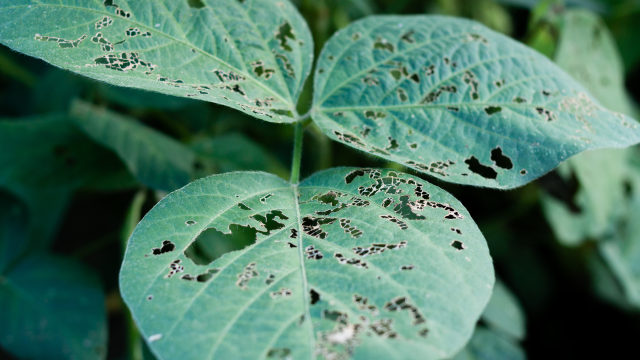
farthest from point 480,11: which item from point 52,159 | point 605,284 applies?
point 52,159

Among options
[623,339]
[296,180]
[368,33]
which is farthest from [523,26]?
[296,180]

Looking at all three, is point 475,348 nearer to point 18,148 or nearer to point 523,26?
point 18,148

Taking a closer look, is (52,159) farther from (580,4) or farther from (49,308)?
(580,4)

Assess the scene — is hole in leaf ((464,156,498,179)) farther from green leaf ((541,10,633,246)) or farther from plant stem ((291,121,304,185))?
green leaf ((541,10,633,246))

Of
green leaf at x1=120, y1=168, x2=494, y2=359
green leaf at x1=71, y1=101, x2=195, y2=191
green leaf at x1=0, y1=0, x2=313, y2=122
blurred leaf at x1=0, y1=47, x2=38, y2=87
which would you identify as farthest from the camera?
blurred leaf at x1=0, y1=47, x2=38, y2=87

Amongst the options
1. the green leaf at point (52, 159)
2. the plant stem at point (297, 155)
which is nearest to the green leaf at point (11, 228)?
the green leaf at point (52, 159)

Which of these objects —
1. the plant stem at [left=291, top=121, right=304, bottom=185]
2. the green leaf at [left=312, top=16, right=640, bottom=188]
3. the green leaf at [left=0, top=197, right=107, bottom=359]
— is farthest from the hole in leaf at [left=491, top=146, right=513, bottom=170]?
the green leaf at [left=0, top=197, right=107, bottom=359]
